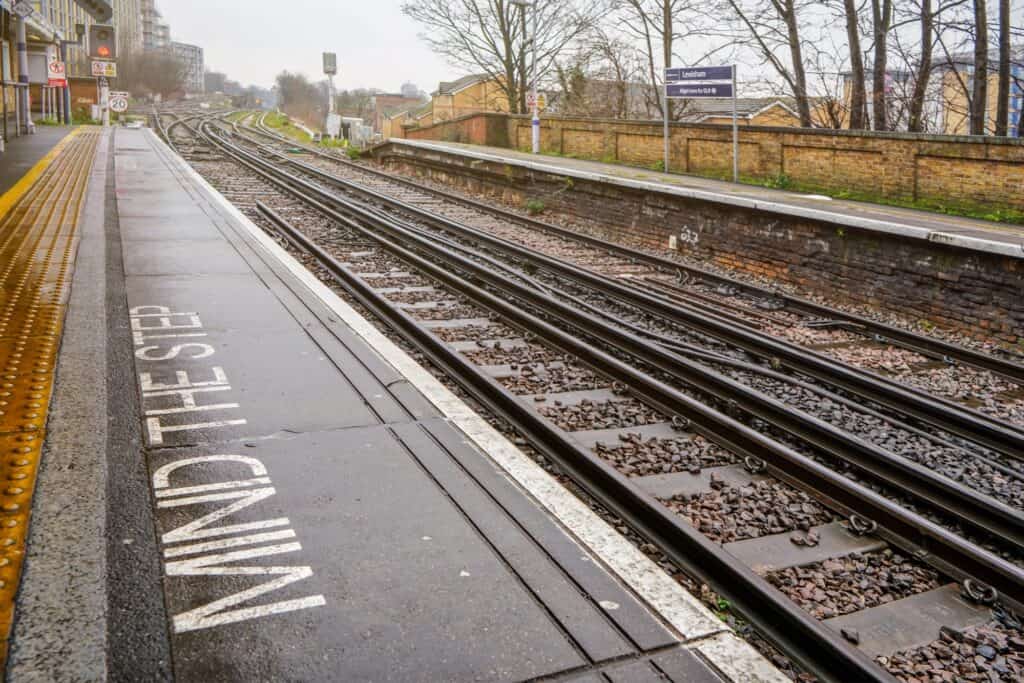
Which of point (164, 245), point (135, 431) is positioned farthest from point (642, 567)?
point (164, 245)

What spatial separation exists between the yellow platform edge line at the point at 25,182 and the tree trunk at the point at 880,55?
1778 cm

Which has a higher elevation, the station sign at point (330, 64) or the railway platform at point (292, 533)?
the station sign at point (330, 64)

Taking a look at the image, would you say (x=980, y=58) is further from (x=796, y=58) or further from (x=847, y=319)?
(x=847, y=319)

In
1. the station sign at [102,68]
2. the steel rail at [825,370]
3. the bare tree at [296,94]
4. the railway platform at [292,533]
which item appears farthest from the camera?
the bare tree at [296,94]

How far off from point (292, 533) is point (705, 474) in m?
2.59

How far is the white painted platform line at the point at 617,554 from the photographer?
128 inches

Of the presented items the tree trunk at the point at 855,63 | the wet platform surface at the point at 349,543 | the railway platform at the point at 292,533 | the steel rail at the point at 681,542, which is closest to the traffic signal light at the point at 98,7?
the tree trunk at the point at 855,63

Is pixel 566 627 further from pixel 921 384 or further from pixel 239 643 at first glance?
pixel 921 384

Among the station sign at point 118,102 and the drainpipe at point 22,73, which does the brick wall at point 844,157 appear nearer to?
the drainpipe at point 22,73

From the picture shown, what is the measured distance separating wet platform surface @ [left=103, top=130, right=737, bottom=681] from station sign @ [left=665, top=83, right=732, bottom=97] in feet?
42.1

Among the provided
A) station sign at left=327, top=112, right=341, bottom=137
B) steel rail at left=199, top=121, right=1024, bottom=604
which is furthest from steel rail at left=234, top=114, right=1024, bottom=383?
station sign at left=327, top=112, right=341, bottom=137

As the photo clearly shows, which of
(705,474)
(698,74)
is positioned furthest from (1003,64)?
(705,474)

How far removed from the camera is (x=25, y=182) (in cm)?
1694

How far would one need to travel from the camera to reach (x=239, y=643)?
3.13 metres
